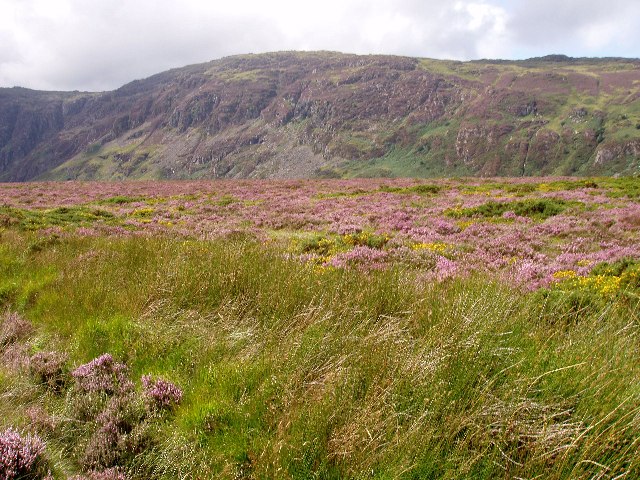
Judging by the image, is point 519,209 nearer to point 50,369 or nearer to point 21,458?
point 50,369

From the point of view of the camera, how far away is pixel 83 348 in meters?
5.37

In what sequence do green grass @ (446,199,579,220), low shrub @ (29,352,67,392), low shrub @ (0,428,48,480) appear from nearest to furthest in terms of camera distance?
low shrub @ (0,428,48,480) < low shrub @ (29,352,67,392) < green grass @ (446,199,579,220)

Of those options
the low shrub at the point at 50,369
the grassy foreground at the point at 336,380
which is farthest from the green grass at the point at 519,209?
the low shrub at the point at 50,369

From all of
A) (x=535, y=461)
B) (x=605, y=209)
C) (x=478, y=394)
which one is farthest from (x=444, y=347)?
(x=605, y=209)

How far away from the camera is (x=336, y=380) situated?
3.76 metres

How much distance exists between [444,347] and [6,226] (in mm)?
18288

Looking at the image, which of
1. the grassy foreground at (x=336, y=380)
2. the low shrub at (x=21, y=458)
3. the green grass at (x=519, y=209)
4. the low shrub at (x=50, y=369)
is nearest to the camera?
the grassy foreground at (x=336, y=380)

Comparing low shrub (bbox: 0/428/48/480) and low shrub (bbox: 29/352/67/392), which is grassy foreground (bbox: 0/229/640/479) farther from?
low shrub (bbox: 0/428/48/480)

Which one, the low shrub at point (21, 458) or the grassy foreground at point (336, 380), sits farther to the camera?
the low shrub at point (21, 458)

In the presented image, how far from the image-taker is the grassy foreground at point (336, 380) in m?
2.99

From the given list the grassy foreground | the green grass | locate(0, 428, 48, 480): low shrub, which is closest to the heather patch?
the grassy foreground

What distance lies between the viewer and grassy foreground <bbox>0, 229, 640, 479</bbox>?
2988mm

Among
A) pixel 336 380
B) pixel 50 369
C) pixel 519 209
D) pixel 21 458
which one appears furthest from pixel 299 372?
pixel 519 209

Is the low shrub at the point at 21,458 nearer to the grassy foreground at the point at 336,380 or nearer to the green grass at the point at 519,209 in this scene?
the grassy foreground at the point at 336,380
